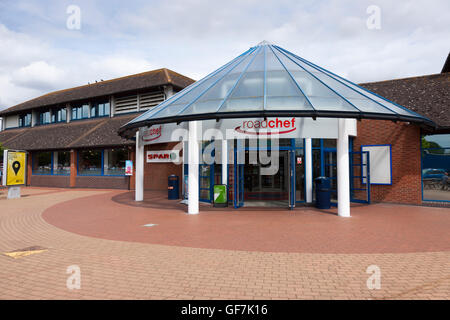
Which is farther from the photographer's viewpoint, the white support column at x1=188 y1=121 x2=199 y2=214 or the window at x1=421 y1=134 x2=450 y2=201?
the window at x1=421 y1=134 x2=450 y2=201

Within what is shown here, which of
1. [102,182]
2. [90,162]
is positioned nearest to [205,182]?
[102,182]

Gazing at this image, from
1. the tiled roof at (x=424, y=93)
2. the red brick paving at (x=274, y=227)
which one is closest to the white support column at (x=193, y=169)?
the red brick paving at (x=274, y=227)

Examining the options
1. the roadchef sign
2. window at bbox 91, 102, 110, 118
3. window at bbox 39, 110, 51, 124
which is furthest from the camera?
window at bbox 39, 110, 51, 124

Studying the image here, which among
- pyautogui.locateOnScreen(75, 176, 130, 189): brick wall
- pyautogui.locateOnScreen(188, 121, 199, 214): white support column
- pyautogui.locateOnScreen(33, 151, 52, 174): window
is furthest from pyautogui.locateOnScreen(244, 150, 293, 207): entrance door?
pyautogui.locateOnScreen(33, 151, 52, 174): window

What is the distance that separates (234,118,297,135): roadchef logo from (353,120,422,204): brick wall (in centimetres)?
424

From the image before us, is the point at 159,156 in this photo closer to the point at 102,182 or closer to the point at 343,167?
the point at 102,182

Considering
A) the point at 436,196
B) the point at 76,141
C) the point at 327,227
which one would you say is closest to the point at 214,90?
the point at 327,227

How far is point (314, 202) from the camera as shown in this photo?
12914 millimetres

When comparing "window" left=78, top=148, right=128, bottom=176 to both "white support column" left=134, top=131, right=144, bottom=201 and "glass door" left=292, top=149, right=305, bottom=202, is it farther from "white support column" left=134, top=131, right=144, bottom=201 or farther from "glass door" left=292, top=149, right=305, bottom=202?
"glass door" left=292, top=149, right=305, bottom=202

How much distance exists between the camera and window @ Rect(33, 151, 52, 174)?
82.8 ft

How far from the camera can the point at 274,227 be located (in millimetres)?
8078

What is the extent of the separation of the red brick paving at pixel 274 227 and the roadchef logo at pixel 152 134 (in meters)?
3.20
